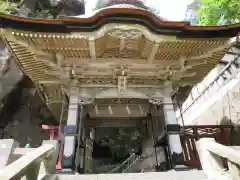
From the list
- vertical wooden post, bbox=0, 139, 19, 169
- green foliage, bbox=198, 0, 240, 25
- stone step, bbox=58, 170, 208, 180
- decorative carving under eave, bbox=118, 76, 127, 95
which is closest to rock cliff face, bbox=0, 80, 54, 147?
decorative carving under eave, bbox=118, 76, 127, 95

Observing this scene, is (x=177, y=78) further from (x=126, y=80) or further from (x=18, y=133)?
(x=18, y=133)

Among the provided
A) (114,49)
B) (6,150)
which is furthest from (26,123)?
(6,150)

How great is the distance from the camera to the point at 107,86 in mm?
7762

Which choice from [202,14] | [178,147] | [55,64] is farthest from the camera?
[202,14]

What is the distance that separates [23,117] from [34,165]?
9992 mm

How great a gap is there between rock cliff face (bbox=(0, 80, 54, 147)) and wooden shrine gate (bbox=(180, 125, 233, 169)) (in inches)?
305

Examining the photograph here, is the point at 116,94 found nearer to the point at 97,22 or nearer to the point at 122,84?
the point at 122,84

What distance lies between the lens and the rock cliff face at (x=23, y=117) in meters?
11.7

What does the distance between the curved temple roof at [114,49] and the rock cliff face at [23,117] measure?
4292 mm

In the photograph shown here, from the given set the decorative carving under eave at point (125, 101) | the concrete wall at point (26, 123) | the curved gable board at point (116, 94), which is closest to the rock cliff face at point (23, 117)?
the concrete wall at point (26, 123)

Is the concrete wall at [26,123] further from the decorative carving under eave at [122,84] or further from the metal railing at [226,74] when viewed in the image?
the metal railing at [226,74]

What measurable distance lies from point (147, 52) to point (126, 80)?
121 cm

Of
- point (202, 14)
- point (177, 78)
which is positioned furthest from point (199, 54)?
point (202, 14)

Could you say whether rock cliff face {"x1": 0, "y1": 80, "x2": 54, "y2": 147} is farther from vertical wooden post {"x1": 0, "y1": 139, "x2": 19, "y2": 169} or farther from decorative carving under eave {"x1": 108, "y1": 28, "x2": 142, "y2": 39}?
vertical wooden post {"x1": 0, "y1": 139, "x2": 19, "y2": 169}
